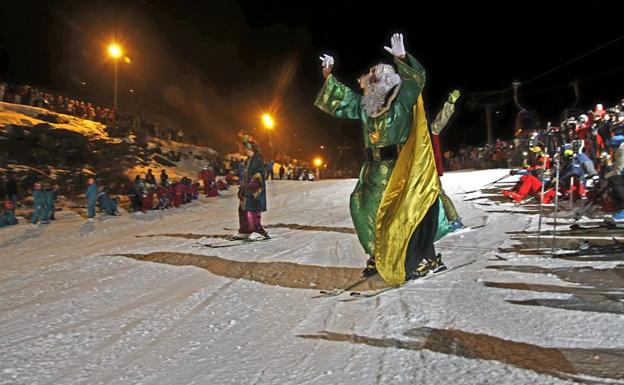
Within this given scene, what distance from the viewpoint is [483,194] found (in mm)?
14477

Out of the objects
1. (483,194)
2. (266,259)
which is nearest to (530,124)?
(483,194)

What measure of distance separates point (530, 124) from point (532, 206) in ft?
33.1

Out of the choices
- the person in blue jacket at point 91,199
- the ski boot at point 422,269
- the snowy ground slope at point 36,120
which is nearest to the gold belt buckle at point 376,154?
the ski boot at point 422,269

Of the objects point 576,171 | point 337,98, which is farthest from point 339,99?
point 576,171

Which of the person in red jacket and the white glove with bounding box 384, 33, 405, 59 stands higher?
the white glove with bounding box 384, 33, 405, 59

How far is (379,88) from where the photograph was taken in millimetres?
4980

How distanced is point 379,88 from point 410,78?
0.44 metres

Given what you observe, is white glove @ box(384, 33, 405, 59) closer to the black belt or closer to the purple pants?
the black belt

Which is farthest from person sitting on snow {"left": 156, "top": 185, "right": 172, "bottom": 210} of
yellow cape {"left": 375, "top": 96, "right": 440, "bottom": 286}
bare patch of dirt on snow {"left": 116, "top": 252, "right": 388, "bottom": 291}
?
yellow cape {"left": 375, "top": 96, "right": 440, "bottom": 286}

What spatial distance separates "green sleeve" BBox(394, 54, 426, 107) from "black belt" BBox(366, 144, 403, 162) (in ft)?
1.45

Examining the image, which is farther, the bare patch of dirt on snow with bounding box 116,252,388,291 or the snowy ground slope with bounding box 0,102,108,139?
the snowy ground slope with bounding box 0,102,108,139

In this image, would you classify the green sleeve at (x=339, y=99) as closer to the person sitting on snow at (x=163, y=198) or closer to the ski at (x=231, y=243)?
the ski at (x=231, y=243)

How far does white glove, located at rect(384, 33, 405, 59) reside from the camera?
4.51 metres

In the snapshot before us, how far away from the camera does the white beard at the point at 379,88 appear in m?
4.94
